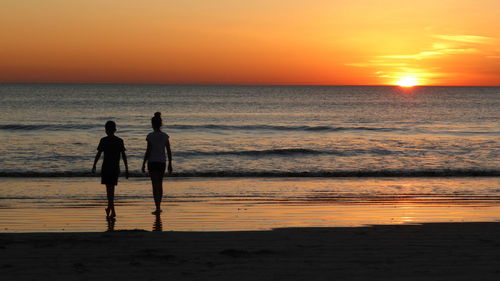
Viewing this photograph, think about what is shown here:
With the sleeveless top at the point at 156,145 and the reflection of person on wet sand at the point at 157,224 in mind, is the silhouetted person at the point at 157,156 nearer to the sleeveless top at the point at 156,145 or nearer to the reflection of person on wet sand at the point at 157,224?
the sleeveless top at the point at 156,145

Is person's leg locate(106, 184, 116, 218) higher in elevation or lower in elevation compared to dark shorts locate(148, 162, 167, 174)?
lower

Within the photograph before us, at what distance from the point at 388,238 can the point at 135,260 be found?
3759 mm

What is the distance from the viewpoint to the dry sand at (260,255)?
608cm

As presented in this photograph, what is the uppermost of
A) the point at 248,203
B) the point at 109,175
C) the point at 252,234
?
the point at 109,175

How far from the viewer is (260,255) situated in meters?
6.96

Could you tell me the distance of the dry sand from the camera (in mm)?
6082

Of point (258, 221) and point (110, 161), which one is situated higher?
point (110, 161)

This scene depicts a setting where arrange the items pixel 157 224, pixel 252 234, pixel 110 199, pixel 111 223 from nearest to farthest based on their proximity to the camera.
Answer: pixel 252 234
pixel 157 224
pixel 111 223
pixel 110 199

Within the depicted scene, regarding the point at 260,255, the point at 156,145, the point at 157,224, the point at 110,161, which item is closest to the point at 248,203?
the point at 156,145

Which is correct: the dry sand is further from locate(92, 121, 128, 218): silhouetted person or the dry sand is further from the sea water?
locate(92, 121, 128, 218): silhouetted person

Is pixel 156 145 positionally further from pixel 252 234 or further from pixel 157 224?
pixel 252 234

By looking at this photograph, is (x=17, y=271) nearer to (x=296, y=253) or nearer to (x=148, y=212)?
(x=296, y=253)

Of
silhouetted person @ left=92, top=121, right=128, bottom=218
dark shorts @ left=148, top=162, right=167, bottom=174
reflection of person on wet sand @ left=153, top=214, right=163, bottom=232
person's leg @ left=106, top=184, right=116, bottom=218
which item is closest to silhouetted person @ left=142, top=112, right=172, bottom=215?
dark shorts @ left=148, top=162, right=167, bottom=174

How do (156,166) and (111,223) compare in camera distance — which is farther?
(156,166)
